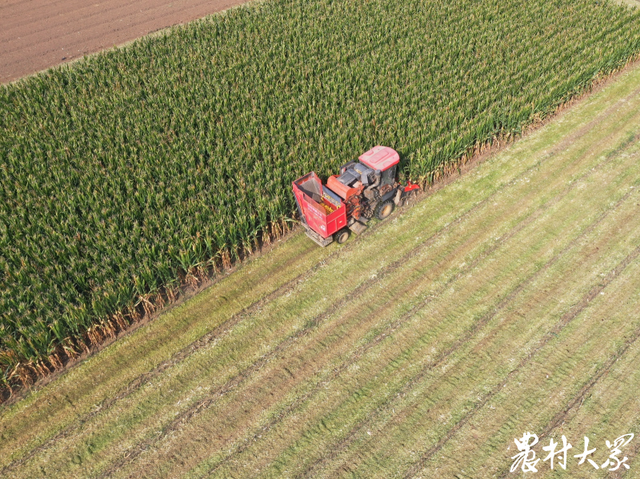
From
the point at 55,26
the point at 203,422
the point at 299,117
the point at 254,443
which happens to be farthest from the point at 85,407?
the point at 55,26

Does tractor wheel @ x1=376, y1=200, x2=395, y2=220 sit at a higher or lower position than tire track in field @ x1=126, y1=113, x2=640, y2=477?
higher

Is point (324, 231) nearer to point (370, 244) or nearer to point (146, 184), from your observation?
point (370, 244)

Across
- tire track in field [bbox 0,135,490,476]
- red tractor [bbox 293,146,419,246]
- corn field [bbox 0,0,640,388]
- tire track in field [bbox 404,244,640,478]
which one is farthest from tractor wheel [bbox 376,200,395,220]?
tire track in field [bbox 404,244,640,478]

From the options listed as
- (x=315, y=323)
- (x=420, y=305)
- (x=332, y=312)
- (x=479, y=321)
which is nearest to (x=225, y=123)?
(x=332, y=312)

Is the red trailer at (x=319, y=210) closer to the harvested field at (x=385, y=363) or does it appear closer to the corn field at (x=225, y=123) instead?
the harvested field at (x=385, y=363)

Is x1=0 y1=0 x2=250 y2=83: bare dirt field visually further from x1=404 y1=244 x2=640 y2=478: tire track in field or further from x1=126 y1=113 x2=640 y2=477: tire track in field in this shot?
x1=404 y1=244 x2=640 y2=478: tire track in field

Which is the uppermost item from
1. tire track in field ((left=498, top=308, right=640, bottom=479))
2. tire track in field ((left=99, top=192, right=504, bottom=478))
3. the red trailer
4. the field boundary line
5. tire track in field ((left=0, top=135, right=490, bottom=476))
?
the red trailer
